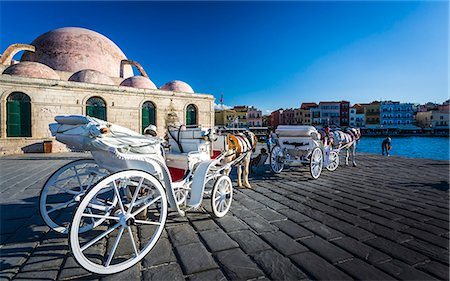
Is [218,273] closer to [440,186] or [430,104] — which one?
[440,186]

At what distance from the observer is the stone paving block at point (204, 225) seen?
2865mm

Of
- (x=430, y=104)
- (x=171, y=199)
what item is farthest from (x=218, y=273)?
(x=430, y=104)

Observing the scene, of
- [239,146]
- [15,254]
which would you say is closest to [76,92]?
[239,146]

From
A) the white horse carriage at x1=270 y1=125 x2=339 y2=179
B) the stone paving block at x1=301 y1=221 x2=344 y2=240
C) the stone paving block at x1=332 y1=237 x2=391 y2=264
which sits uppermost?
the white horse carriage at x1=270 y1=125 x2=339 y2=179

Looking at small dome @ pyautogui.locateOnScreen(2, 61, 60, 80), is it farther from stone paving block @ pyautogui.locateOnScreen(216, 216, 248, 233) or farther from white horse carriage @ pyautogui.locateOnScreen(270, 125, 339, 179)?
stone paving block @ pyautogui.locateOnScreen(216, 216, 248, 233)

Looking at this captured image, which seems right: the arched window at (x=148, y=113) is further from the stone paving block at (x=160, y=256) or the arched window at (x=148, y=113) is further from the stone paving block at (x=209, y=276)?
the stone paving block at (x=209, y=276)

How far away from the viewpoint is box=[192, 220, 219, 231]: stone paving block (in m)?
2.87

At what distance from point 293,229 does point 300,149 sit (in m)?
3.67

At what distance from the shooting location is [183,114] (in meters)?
17.6

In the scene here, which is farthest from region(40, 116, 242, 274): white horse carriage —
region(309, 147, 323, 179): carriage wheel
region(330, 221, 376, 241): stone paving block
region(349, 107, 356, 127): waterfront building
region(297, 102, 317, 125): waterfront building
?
region(349, 107, 356, 127): waterfront building

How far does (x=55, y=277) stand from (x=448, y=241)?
4.02m

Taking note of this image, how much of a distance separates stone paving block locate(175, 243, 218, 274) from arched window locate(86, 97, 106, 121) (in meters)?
14.6

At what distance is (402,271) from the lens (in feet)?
6.43

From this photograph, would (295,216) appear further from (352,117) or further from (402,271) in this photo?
(352,117)
